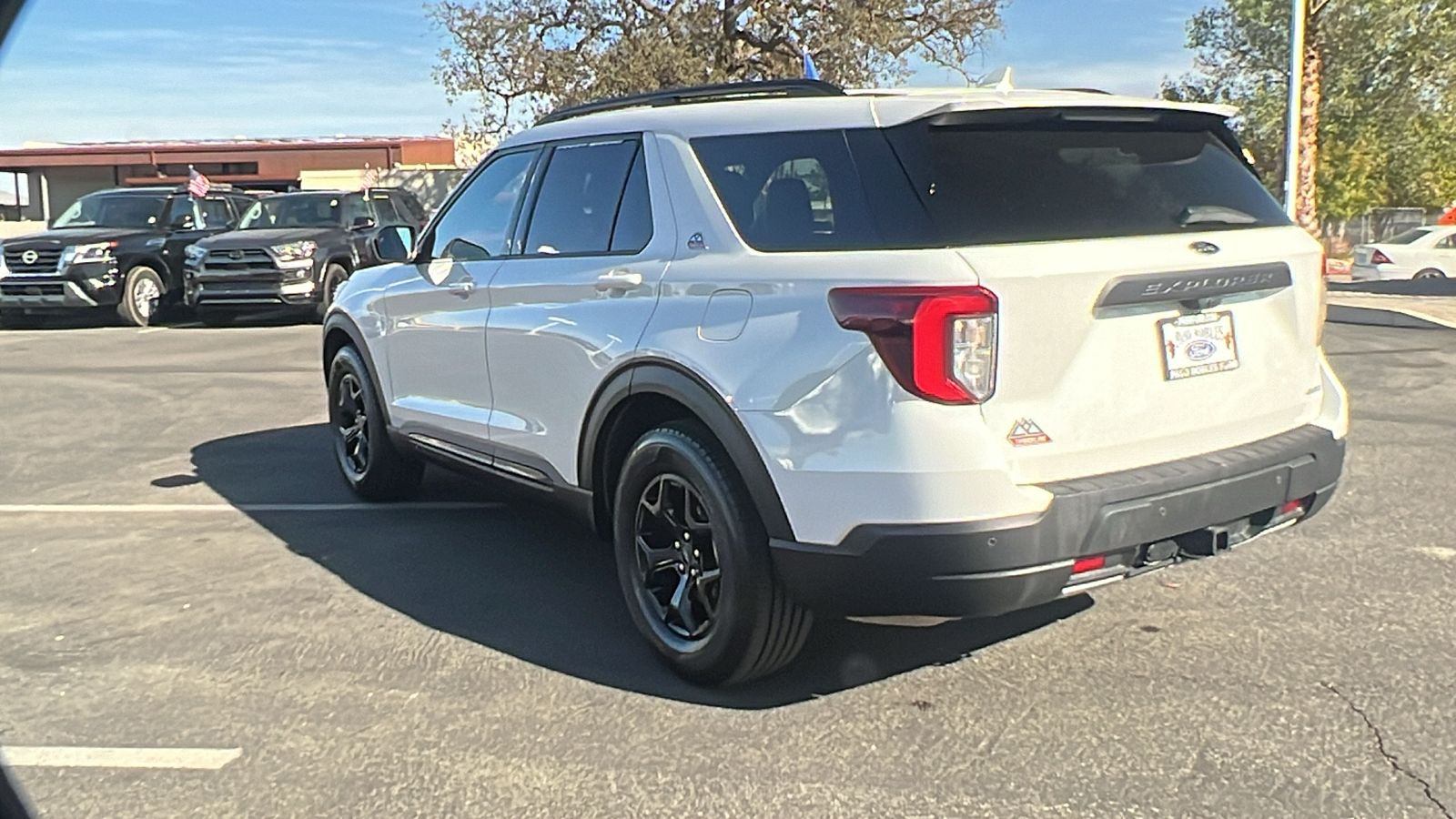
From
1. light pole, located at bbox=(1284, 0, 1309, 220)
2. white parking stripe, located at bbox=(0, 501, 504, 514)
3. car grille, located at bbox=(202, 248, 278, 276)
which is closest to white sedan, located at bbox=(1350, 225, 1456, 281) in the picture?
light pole, located at bbox=(1284, 0, 1309, 220)

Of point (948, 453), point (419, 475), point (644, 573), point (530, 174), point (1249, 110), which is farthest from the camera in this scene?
point (1249, 110)

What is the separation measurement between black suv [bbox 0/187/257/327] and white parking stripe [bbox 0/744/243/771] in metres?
14.1

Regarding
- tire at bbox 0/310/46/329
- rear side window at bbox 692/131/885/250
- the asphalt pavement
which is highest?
rear side window at bbox 692/131/885/250

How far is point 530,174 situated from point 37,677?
8.19ft

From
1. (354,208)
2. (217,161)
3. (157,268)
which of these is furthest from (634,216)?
(217,161)

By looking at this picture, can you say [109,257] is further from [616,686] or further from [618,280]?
[616,686]

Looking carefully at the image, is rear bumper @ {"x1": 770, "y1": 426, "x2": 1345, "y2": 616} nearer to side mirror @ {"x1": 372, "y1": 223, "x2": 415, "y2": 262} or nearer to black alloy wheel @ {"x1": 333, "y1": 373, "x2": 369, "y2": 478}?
side mirror @ {"x1": 372, "y1": 223, "x2": 415, "y2": 262}

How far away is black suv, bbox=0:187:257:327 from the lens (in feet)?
52.9

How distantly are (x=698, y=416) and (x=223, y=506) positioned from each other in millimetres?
3762

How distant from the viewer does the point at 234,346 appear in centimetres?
1403

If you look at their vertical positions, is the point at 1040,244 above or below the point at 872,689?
above

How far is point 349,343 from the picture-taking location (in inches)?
258

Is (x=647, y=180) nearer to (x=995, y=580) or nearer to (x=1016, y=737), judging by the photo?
(x=995, y=580)

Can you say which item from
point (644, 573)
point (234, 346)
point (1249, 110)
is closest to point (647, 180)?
point (644, 573)
